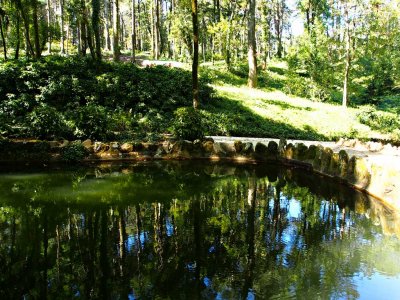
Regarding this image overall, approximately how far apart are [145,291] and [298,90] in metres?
26.0

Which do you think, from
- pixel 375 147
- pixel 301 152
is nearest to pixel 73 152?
pixel 301 152

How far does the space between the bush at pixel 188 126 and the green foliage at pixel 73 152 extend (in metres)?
3.33

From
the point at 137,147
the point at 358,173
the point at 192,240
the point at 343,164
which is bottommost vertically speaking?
the point at 192,240

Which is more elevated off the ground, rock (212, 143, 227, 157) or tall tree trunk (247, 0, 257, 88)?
tall tree trunk (247, 0, 257, 88)

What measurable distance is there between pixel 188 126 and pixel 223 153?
1610 mm

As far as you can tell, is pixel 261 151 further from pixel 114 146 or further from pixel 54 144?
pixel 54 144

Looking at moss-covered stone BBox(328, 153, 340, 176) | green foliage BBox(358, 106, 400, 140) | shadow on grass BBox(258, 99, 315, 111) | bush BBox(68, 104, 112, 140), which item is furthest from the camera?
shadow on grass BBox(258, 99, 315, 111)

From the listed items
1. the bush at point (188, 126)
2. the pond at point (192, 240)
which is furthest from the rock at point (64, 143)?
the bush at point (188, 126)

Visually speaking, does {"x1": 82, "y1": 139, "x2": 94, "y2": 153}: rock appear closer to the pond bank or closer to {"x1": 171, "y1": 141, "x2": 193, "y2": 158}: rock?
the pond bank

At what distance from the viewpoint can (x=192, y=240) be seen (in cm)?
579

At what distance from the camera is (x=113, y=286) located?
170 inches

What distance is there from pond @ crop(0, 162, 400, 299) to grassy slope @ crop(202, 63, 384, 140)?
9282mm

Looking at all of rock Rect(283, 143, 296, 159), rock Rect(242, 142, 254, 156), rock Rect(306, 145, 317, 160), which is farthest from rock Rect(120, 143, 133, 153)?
rock Rect(306, 145, 317, 160)

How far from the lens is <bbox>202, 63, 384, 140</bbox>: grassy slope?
62.1ft
